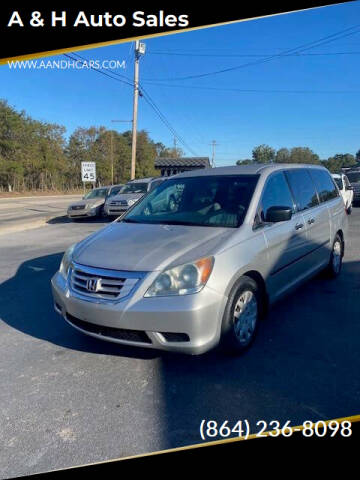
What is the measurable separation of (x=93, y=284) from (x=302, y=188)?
121 inches

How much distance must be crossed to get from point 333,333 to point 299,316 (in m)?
0.51

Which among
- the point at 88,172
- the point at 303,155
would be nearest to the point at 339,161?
the point at 303,155

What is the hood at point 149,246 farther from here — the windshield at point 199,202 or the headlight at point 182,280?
the windshield at point 199,202

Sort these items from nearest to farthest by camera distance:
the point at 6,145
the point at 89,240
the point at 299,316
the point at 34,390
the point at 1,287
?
the point at 34,390
the point at 89,240
the point at 299,316
the point at 1,287
the point at 6,145

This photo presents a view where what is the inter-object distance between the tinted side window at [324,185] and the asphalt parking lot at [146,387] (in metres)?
1.80

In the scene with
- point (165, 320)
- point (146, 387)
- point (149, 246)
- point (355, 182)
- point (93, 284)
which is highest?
point (355, 182)

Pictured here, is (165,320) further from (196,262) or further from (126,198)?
(126,198)

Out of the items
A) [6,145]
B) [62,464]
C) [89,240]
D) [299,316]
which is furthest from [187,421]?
[6,145]

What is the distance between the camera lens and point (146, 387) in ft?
8.85

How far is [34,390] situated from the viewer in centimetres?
270

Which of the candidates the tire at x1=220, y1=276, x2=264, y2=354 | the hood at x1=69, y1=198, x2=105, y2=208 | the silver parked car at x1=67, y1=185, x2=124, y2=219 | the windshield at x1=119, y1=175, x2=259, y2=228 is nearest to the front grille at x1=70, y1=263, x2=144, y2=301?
the tire at x1=220, y1=276, x2=264, y2=354

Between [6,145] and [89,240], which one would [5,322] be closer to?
[89,240]

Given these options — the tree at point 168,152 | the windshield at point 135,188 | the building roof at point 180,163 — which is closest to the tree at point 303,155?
the tree at point 168,152

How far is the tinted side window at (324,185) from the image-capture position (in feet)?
16.5
